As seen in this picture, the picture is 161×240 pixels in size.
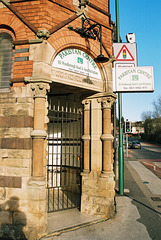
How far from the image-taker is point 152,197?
27.0 feet

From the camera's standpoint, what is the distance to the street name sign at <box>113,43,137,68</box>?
7504 millimetres

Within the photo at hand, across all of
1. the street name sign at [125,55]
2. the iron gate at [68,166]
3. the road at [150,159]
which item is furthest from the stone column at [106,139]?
the road at [150,159]

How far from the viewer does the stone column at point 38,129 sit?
481cm

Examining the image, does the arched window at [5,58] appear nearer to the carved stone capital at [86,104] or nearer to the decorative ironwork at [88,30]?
the decorative ironwork at [88,30]

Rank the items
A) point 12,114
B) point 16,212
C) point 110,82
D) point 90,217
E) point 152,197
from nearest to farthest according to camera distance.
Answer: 1. point 16,212
2. point 12,114
3. point 90,217
4. point 110,82
5. point 152,197

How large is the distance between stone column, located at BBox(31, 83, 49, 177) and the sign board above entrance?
93 centimetres

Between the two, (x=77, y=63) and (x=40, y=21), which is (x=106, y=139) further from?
(x=40, y=21)

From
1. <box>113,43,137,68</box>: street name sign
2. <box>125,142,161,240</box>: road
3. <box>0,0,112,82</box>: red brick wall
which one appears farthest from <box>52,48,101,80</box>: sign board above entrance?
<box>125,142,161,240</box>: road

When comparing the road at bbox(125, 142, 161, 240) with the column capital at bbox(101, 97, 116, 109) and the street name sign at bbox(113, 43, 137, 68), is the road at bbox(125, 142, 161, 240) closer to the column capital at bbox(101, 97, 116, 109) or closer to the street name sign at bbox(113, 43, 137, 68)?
the column capital at bbox(101, 97, 116, 109)

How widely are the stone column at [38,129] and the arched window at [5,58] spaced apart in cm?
105

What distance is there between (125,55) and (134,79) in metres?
1.57

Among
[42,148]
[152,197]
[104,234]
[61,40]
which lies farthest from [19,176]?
[152,197]

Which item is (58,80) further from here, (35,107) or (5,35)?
(5,35)

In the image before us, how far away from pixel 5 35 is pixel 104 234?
613cm
